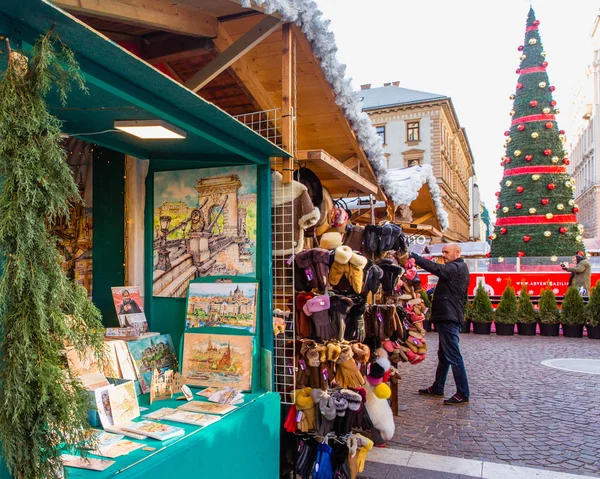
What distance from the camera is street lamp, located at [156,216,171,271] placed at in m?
3.73

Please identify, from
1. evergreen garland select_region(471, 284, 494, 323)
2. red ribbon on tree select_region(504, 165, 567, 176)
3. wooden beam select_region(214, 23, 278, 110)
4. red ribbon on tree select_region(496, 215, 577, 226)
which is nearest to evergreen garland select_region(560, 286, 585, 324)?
evergreen garland select_region(471, 284, 494, 323)

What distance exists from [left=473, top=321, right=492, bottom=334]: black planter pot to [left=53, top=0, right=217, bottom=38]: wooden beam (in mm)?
10698

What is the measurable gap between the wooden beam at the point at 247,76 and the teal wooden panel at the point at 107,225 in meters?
1.48

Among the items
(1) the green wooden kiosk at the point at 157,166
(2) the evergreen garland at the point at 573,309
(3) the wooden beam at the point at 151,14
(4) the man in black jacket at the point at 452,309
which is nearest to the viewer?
(1) the green wooden kiosk at the point at 157,166

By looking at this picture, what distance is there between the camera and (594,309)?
11.5 meters

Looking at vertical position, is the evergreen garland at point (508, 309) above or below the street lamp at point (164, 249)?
below

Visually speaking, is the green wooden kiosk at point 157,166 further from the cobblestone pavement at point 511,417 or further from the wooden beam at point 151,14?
the cobblestone pavement at point 511,417

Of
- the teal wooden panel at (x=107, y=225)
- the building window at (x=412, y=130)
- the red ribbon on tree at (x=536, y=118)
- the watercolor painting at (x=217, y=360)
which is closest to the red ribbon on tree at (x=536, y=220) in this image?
the red ribbon on tree at (x=536, y=118)

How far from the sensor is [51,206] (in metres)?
1.62

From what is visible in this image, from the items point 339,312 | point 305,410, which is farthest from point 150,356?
point 339,312

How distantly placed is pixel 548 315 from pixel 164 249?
37.0 feet

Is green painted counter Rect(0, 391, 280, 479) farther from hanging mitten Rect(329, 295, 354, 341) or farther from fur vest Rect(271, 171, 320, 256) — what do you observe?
fur vest Rect(271, 171, 320, 256)

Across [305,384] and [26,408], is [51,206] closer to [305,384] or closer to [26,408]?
[26,408]

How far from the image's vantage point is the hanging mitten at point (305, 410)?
3652 mm
